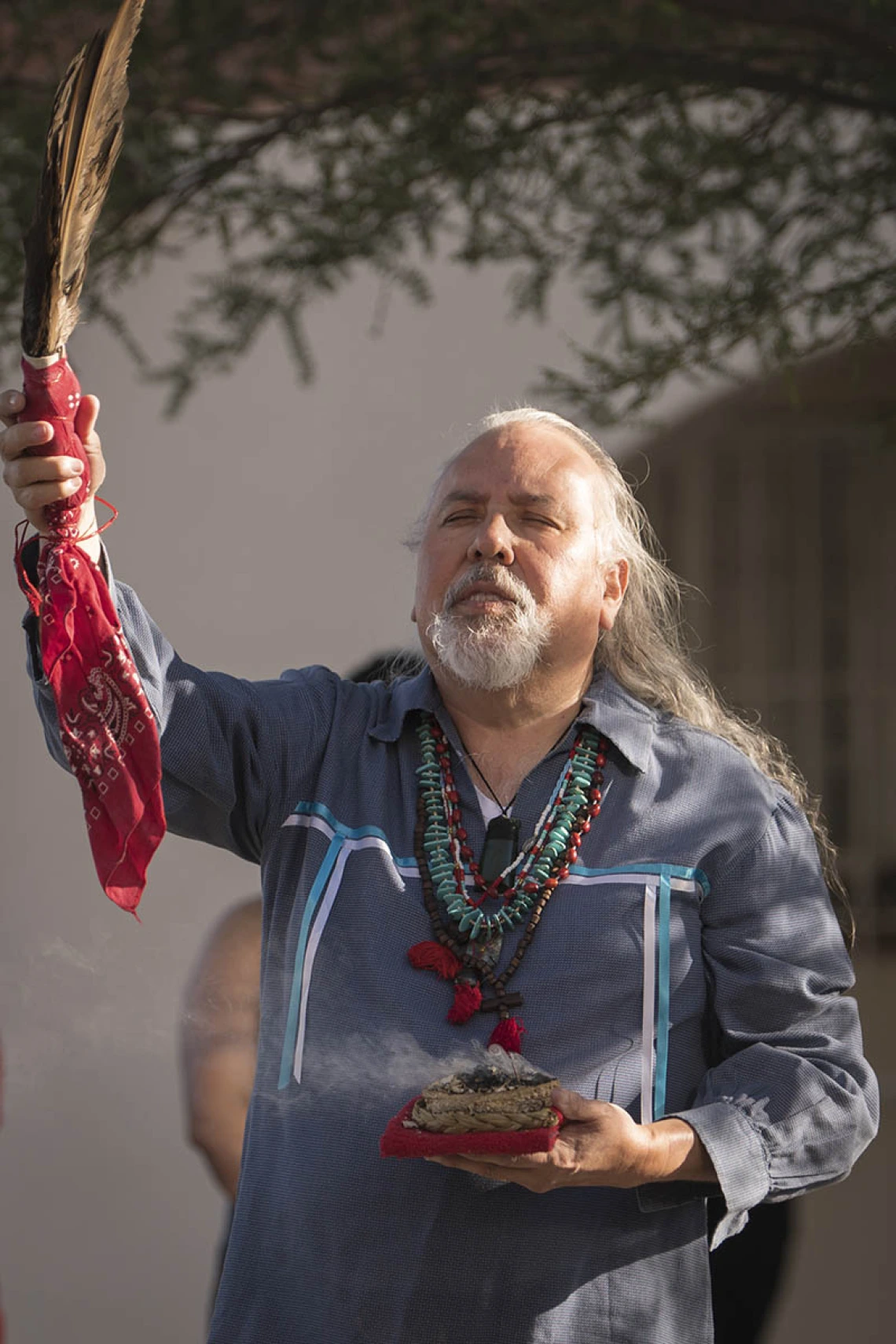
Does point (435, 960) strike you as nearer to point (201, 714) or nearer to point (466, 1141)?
point (466, 1141)

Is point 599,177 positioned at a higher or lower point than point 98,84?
lower

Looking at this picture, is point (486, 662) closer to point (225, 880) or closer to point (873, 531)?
point (225, 880)

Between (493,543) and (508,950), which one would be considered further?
(493,543)

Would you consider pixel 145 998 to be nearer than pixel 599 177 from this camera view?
Yes

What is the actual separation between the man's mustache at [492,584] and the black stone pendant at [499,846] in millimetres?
308

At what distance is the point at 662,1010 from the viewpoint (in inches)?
75.7

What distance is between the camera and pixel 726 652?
564 cm

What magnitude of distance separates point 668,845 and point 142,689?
0.73 meters

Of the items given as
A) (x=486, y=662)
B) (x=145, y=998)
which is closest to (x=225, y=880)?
(x=145, y=998)

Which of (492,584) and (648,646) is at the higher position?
(492,584)

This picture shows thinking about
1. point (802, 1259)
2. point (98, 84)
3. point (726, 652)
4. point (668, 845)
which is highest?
point (98, 84)

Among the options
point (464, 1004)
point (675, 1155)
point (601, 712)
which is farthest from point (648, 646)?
point (675, 1155)

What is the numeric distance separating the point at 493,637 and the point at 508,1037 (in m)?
0.53

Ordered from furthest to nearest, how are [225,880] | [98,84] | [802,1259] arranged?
[802,1259], [225,880], [98,84]
